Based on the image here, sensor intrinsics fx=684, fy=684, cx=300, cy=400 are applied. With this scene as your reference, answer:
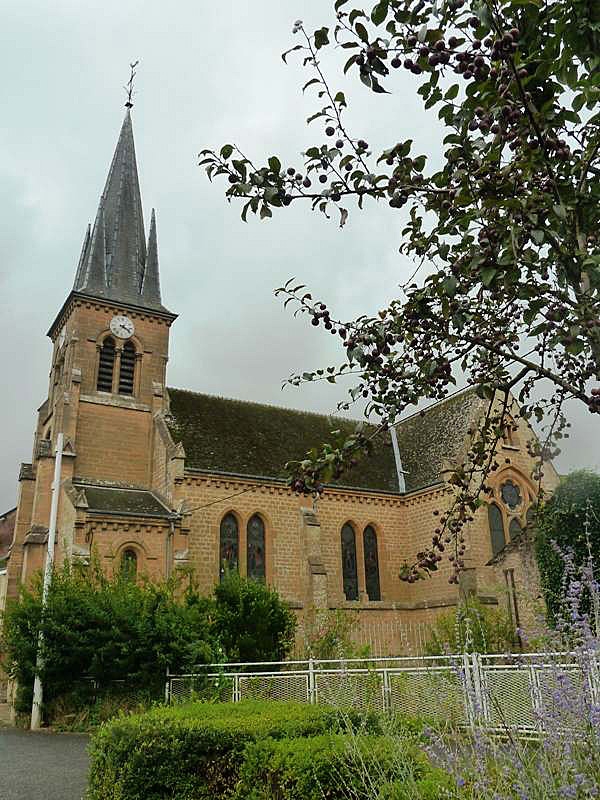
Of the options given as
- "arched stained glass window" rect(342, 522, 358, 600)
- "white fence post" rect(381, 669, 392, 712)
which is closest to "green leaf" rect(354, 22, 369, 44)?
"white fence post" rect(381, 669, 392, 712)

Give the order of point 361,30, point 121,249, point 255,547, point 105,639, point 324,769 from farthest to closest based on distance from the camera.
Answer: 1. point 121,249
2. point 255,547
3. point 105,639
4. point 324,769
5. point 361,30

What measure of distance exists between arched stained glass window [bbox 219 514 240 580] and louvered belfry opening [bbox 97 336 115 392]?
8.01 metres

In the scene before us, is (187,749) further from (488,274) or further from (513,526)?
(513,526)

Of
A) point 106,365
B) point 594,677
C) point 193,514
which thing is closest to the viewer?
point 594,677

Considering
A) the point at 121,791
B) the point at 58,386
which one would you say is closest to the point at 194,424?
the point at 58,386

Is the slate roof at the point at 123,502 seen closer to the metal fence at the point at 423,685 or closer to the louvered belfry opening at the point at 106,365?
the louvered belfry opening at the point at 106,365

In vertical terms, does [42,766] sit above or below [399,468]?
below

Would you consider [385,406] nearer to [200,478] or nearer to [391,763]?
[391,763]

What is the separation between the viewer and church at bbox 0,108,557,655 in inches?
971

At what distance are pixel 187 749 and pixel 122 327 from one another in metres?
25.2

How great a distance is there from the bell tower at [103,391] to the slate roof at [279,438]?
1932mm

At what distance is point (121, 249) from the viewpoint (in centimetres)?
3334

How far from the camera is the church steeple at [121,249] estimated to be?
104 ft

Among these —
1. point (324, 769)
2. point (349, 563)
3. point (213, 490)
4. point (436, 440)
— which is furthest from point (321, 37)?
point (436, 440)
